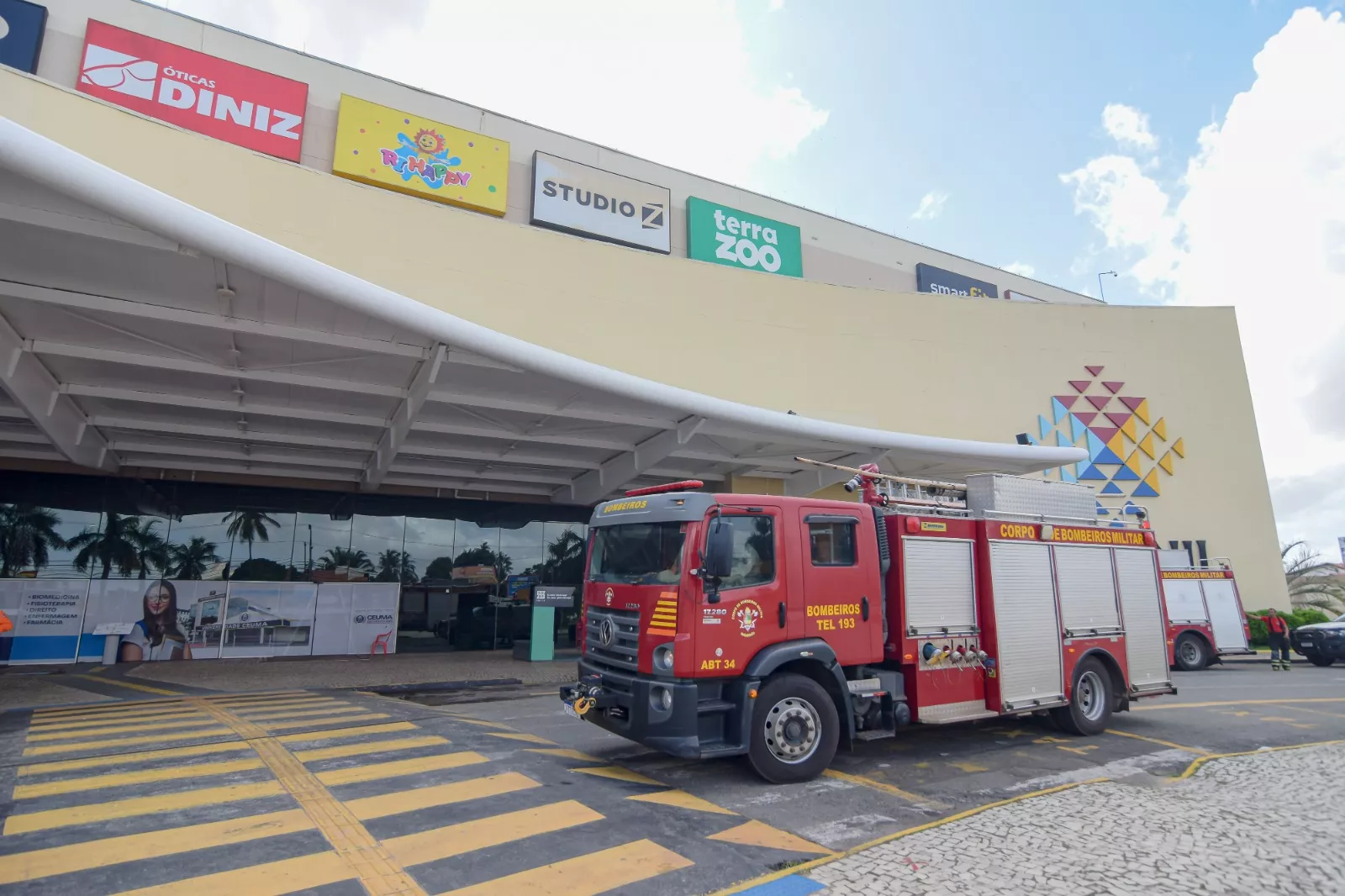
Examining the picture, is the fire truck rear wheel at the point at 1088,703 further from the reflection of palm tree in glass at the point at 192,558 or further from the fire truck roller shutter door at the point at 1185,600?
the reflection of palm tree in glass at the point at 192,558

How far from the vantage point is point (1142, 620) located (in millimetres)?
9703

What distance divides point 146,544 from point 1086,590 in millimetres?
19858

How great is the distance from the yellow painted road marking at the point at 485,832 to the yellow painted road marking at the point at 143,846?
94 cm

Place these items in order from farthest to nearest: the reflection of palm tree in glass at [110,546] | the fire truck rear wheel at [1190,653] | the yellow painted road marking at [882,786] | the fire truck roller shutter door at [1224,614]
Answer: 1. the fire truck roller shutter door at [1224,614]
2. the fire truck rear wheel at [1190,653]
3. the reflection of palm tree in glass at [110,546]
4. the yellow painted road marking at [882,786]

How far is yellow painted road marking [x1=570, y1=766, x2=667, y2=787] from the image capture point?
6666mm

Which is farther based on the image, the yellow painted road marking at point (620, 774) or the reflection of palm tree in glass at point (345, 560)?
the reflection of palm tree in glass at point (345, 560)

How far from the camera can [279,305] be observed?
33.4 feet

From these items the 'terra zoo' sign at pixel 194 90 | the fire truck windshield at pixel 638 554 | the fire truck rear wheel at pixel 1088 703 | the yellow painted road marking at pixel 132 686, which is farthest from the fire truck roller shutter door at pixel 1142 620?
the 'terra zoo' sign at pixel 194 90

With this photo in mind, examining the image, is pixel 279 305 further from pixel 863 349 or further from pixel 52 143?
pixel 863 349

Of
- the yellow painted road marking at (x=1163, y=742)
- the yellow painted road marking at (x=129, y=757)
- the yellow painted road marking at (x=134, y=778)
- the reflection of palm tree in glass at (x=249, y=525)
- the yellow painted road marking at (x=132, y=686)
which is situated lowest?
the yellow painted road marking at (x=1163, y=742)

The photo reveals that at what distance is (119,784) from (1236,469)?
31.9 metres

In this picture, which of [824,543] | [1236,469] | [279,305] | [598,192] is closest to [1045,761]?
[824,543]

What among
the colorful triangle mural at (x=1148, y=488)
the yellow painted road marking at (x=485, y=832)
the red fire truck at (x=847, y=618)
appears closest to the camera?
the yellow painted road marking at (x=485, y=832)

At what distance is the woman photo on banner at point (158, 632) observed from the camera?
16.3 m
